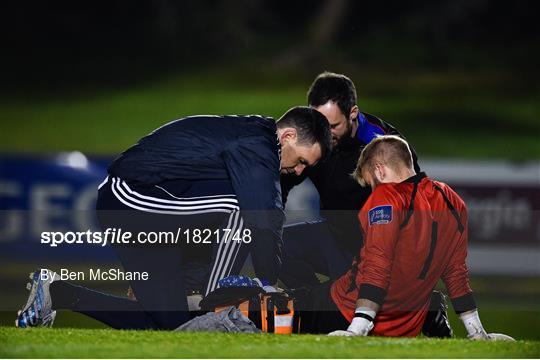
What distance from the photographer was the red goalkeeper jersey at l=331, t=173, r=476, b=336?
177 inches

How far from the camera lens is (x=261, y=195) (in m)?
4.63

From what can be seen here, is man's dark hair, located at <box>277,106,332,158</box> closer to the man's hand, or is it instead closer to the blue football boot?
the man's hand

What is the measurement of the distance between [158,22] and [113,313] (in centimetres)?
1708

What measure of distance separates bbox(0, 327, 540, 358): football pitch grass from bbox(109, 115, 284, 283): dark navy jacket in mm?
444

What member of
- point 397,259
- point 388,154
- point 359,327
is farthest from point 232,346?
point 388,154

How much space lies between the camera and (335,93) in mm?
5887

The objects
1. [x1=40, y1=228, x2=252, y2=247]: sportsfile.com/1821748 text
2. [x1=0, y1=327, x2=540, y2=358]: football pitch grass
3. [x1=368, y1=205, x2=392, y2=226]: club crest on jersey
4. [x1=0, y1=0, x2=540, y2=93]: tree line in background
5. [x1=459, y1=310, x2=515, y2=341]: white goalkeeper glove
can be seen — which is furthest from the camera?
[x1=0, y1=0, x2=540, y2=93]: tree line in background

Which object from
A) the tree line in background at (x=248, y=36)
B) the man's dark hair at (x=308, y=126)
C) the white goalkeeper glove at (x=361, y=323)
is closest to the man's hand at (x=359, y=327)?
the white goalkeeper glove at (x=361, y=323)

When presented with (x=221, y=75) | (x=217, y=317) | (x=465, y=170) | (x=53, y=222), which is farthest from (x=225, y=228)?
(x=221, y=75)

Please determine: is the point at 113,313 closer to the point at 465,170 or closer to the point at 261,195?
the point at 261,195

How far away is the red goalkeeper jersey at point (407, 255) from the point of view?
448 cm

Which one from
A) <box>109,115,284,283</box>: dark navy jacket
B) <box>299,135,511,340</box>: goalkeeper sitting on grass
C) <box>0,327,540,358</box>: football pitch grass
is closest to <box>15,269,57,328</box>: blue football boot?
<box>0,327,540,358</box>: football pitch grass

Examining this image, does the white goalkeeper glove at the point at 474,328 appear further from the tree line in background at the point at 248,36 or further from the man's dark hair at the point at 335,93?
the tree line in background at the point at 248,36

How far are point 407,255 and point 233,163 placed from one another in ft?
2.77
